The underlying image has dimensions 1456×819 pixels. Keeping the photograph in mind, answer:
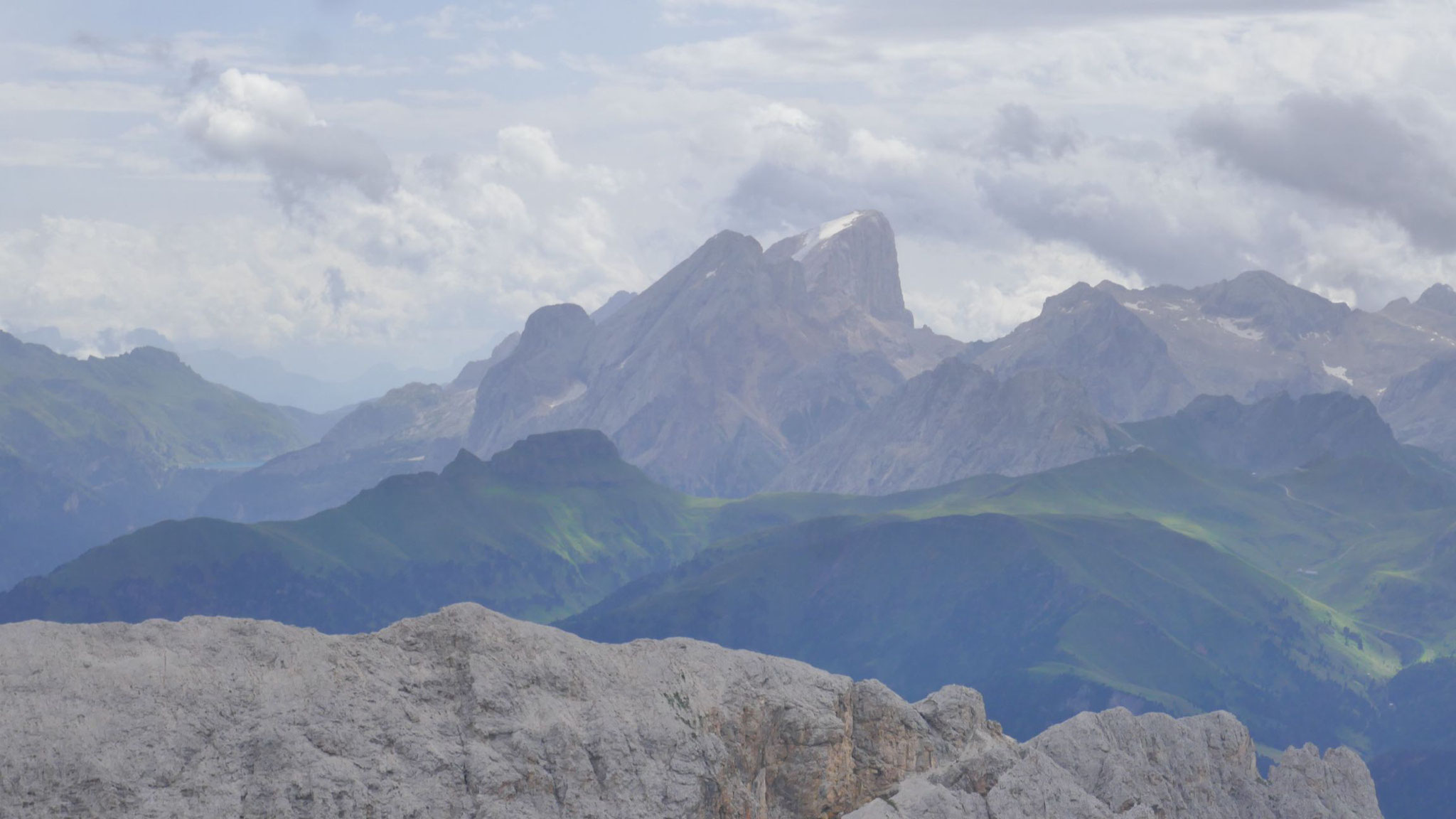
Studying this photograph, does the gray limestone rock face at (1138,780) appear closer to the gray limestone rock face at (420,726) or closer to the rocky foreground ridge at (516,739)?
the rocky foreground ridge at (516,739)

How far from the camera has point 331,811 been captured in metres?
63.4

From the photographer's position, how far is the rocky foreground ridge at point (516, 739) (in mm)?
62500

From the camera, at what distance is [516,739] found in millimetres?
68562

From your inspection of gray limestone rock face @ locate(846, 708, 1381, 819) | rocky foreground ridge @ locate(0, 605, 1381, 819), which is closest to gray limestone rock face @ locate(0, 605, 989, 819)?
rocky foreground ridge @ locate(0, 605, 1381, 819)

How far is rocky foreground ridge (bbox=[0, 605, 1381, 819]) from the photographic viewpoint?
205 feet

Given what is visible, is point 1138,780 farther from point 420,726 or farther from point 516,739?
point 420,726

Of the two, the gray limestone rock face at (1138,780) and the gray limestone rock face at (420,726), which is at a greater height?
the gray limestone rock face at (420,726)

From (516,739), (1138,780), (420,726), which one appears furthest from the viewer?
(1138,780)

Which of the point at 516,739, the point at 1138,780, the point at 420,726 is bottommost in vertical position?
the point at 1138,780

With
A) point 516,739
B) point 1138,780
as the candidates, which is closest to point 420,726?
point 516,739

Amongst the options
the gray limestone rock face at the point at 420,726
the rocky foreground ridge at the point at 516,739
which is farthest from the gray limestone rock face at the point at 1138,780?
the gray limestone rock face at the point at 420,726

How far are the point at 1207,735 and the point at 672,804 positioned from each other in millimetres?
30639

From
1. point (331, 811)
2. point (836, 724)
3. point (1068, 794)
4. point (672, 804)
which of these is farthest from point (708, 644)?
point (331, 811)

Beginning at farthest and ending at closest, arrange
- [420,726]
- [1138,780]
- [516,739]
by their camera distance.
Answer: [1138,780] < [516,739] < [420,726]
